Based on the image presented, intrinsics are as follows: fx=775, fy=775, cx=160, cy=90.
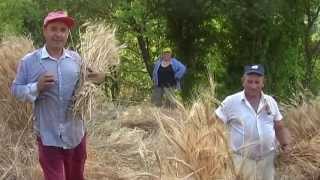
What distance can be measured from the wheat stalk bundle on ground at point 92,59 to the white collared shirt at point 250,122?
0.94 meters

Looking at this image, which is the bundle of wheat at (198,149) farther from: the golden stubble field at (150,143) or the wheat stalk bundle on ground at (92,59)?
the wheat stalk bundle on ground at (92,59)

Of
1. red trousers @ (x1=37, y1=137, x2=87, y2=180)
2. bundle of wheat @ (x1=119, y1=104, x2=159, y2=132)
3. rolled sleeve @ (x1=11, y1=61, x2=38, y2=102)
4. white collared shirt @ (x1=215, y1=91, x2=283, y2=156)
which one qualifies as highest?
rolled sleeve @ (x1=11, y1=61, x2=38, y2=102)

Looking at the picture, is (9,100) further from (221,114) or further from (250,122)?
(250,122)

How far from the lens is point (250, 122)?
573cm

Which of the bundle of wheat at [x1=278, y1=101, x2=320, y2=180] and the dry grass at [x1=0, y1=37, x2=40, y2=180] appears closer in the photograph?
the bundle of wheat at [x1=278, y1=101, x2=320, y2=180]

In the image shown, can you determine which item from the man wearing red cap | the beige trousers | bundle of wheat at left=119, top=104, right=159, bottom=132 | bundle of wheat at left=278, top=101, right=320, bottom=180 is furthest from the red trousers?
bundle of wheat at left=119, top=104, right=159, bottom=132

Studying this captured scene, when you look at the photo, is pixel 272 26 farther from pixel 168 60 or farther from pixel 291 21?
pixel 168 60

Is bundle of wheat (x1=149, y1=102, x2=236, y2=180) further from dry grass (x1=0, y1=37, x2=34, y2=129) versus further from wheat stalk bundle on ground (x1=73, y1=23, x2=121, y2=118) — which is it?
dry grass (x1=0, y1=37, x2=34, y2=129)

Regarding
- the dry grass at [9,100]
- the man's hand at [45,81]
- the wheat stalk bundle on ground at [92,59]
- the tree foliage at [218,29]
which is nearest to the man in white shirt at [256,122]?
the wheat stalk bundle on ground at [92,59]

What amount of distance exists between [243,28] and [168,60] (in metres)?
6.37

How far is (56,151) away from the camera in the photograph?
5.47m

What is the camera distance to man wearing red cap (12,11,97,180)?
5.33 m

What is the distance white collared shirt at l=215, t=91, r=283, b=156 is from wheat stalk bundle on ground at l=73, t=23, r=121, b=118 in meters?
0.94

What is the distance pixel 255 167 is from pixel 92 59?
170 cm
